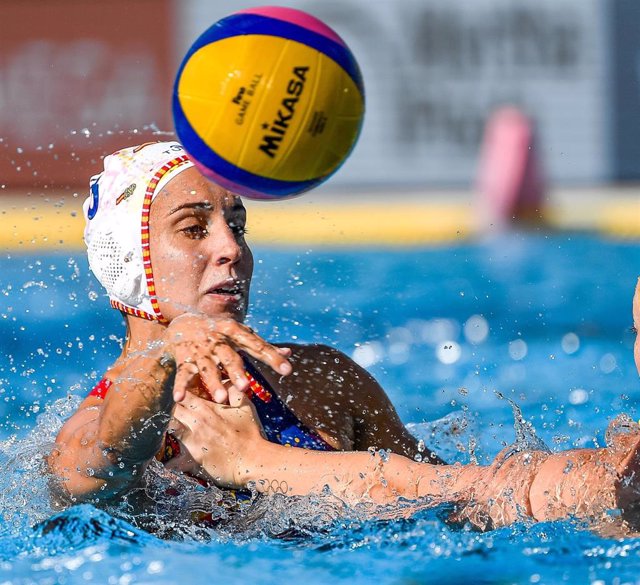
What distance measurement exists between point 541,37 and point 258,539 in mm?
6345

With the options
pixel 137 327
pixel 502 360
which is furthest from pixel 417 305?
pixel 137 327

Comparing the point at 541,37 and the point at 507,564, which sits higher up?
the point at 541,37

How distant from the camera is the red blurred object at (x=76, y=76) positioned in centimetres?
789

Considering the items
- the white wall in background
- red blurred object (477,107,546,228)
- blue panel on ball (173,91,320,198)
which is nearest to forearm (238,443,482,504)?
blue panel on ball (173,91,320,198)

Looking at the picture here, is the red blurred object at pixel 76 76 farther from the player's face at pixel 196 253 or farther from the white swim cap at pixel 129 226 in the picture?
the player's face at pixel 196 253

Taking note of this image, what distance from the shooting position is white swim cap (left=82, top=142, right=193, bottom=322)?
2438mm

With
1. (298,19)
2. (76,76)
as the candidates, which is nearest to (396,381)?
(298,19)

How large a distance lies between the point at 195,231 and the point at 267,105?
351mm

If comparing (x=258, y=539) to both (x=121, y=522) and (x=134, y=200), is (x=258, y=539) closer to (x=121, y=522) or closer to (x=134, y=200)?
(x=121, y=522)

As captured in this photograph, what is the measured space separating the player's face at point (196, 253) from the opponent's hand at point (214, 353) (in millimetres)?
476

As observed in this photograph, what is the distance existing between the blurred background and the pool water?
4.15 ft

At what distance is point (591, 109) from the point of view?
8.03 meters

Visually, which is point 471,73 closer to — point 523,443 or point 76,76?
point 76,76

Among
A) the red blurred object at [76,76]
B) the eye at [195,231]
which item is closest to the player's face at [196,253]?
the eye at [195,231]
